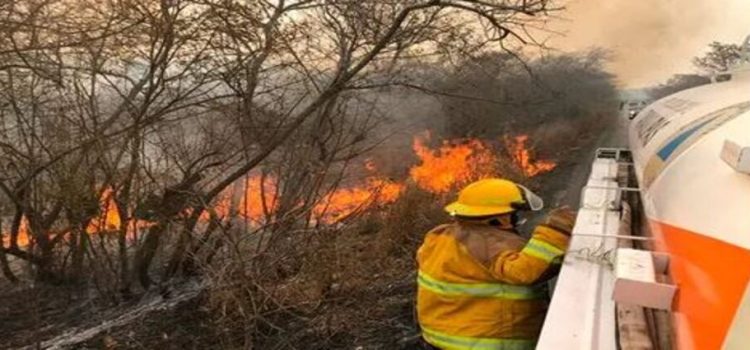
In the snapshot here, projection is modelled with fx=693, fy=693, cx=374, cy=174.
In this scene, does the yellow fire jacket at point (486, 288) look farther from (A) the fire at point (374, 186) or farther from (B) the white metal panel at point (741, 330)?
(A) the fire at point (374, 186)

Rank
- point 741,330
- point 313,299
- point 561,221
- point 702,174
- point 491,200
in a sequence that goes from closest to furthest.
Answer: point 741,330 → point 702,174 → point 491,200 → point 561,221 → point 313,299


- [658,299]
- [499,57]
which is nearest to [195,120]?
[499,57]

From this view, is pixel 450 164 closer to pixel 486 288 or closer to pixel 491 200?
pixel 491 200

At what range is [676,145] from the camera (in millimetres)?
3951

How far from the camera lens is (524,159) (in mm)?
18547

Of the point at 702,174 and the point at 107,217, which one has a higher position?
the point at 702,174

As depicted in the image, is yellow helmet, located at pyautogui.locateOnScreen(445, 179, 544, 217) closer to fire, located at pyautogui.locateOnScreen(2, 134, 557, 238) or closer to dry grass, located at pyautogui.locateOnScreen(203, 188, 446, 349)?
dry grass, located at pyautogui.locateOnScreen(203, 188, 446, 349)

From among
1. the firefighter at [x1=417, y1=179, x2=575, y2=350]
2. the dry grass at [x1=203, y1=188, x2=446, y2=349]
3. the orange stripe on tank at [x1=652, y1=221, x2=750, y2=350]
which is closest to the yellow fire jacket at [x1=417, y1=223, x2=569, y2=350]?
the firefighter at [x1=417, y1=179, x2=575, y2=350]

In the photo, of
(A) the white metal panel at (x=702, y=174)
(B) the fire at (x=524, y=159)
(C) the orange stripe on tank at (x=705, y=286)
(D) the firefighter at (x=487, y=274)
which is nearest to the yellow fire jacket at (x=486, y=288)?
(D) the firefighter at (x=487, y=274)

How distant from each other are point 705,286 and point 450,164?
15595 mm

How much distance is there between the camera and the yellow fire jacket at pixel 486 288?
3.19 m

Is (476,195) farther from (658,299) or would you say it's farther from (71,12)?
(71,12)

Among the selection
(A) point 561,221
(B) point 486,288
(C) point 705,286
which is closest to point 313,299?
(A) point 561,221

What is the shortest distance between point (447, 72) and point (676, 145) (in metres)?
8.03
